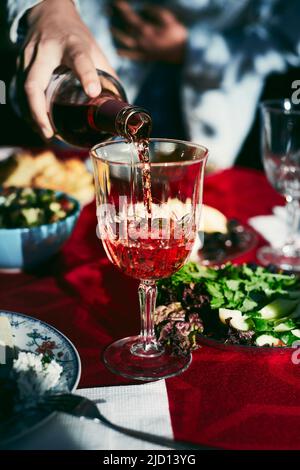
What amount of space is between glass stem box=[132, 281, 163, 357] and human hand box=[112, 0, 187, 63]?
6.39 feet

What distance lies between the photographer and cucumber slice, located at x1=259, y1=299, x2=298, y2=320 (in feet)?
2.75

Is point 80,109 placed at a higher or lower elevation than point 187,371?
higher

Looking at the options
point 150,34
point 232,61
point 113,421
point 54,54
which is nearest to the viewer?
point 113,421

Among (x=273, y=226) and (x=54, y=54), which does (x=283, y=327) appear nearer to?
(x=273, y=226)

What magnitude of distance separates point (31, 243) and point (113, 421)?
46 centimetres

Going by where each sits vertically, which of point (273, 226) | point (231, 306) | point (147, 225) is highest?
point (147, 225)

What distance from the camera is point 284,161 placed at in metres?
1.22

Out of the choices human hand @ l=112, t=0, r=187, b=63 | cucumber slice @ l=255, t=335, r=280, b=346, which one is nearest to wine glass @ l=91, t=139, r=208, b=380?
cucumber slice @ l=255, t=335, r=280, b=346

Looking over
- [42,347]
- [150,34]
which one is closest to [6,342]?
[42,347]

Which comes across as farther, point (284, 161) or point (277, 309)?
point (284, 161)

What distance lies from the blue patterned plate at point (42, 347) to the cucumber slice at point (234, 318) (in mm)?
219

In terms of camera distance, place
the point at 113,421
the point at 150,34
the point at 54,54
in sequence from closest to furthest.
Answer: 1. the point at 113,421
2. the point at 54,54
3. the point at 150,34
